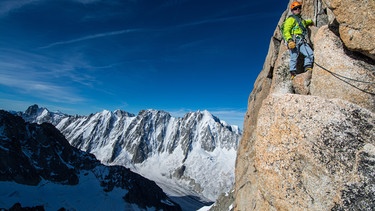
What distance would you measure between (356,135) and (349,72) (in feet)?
13.9

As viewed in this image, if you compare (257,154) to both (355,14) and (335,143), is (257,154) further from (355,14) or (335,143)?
(355,14)

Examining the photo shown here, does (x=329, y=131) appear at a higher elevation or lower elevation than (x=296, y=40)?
lower

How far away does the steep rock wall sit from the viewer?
10016 millimetres

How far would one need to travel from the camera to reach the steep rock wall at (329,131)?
10016mm

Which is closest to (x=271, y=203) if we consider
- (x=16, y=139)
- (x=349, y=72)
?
(x=349, y=72)

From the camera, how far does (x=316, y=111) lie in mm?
11430

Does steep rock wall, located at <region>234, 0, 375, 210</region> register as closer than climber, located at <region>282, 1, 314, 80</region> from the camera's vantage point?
Yes

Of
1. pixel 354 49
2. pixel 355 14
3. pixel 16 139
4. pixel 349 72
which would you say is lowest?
pixel 16 139

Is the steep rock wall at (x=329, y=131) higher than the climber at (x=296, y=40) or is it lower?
lower

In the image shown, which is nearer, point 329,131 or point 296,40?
point 329,131

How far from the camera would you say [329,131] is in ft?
35.3

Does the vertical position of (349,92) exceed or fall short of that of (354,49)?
it falls short

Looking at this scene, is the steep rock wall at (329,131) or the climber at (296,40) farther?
the climber at (296,40)

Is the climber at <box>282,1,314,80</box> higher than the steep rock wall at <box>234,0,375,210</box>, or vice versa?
the climber at <box>282,1,314,80</box>
